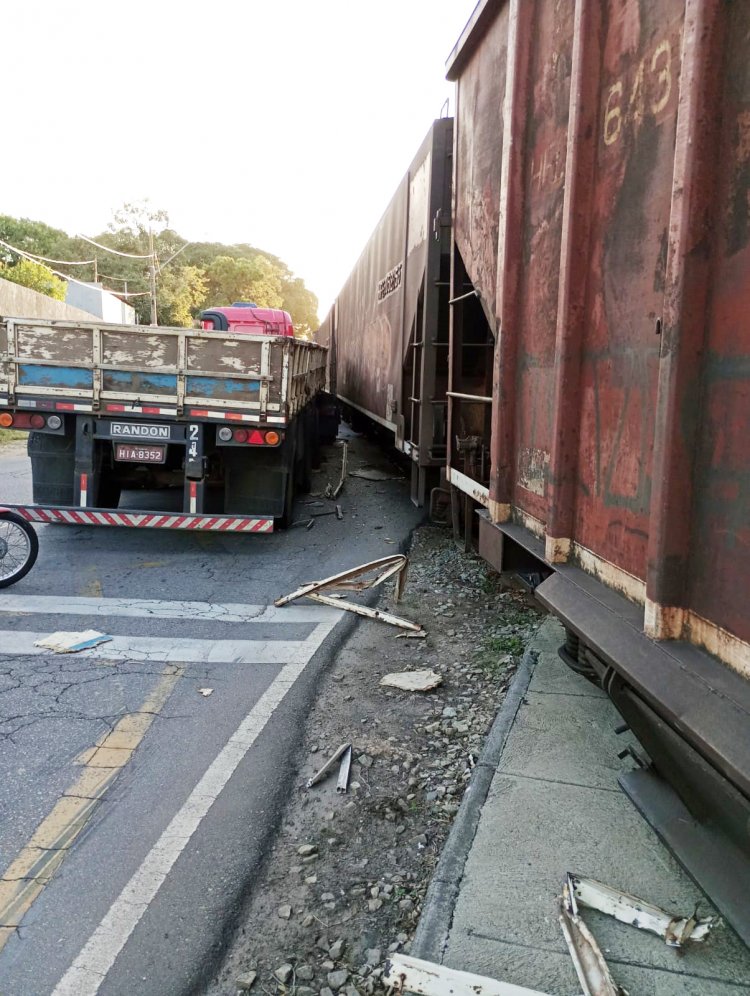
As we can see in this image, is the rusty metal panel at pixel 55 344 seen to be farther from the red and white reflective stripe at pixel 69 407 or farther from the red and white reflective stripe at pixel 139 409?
the red and white reflective stripe at pixel 139 409

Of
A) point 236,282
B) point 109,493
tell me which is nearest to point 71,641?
point 109,493

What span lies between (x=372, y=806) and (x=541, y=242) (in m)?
2.73

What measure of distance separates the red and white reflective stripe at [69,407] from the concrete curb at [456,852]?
17.2 ft

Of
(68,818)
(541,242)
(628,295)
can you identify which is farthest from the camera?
(541,242)

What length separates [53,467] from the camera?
7.96 meters

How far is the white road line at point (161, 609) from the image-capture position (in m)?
5.84

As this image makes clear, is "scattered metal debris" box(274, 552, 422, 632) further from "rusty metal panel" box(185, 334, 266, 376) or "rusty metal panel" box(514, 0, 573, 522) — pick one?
"rusty metal panel" box(185, 334, 266, 376)

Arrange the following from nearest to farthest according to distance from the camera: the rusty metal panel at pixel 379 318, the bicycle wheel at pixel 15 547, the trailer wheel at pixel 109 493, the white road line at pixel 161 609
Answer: the white road line at pixel 161 609 < the bicycle wheel at pixel 15 547 < the trailer wheel at pixel 109 493 < the rusty metal panel at pixel 379 318

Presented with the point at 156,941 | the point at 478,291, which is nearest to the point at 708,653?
the point at 156,941

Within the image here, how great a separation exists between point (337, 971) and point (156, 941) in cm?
63

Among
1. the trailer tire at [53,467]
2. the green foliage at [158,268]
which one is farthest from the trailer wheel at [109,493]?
the green foliage at [158,268]

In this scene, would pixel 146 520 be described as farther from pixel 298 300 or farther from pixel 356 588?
pixel 298 300

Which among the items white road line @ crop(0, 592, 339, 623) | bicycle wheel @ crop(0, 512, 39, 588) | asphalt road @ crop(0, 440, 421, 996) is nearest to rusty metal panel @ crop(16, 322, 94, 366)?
bicycle wheel @ crop(0, 512, 39, 588)

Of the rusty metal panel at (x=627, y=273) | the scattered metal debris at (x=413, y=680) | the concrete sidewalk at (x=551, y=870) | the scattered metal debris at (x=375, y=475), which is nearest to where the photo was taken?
the concrete sidewalk at (x=551, y=870)
